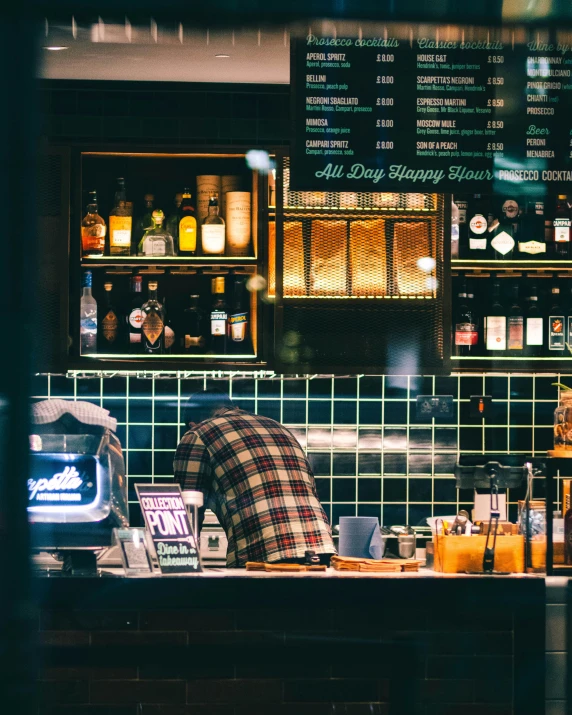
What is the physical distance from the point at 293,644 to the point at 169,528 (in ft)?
1.96

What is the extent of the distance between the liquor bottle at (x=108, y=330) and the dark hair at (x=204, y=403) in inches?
18.8

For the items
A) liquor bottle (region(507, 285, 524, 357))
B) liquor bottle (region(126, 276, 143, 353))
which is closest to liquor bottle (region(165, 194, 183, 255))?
liquor bottle (region(126, 276, 143, 353))

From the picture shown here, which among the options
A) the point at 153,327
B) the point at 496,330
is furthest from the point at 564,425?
the point at 153,327

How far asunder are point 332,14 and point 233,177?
1.57 metres

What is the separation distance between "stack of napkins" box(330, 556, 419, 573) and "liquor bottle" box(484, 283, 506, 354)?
1.78 meters

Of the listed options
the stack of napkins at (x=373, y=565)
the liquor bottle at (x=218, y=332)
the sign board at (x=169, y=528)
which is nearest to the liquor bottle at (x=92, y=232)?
the liquor bottle at (x=218, y=332)

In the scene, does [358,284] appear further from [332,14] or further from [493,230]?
[332,14]

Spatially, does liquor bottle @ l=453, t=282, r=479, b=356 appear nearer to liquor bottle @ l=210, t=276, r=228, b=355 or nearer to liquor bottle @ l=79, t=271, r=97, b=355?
liquor bottle @ l=210, t=276, r=228, b=355

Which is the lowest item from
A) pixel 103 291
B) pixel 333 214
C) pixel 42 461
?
pixel 42 461

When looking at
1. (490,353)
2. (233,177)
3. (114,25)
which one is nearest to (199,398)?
(233,177)

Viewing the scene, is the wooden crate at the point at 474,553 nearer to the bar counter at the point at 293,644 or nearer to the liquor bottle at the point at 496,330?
the bar counter at the point at 293,644

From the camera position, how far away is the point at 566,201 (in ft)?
17.7

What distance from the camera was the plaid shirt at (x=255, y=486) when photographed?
4.05 m

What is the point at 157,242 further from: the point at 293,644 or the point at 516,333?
the point at 293,644
